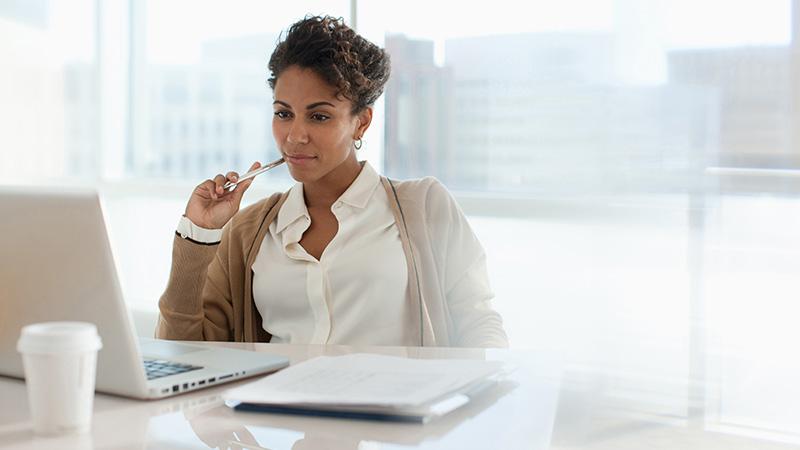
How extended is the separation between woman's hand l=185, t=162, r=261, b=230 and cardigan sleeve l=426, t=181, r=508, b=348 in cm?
40

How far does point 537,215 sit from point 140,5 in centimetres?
213

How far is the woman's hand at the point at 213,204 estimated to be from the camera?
5.81ft

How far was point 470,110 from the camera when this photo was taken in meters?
3.35

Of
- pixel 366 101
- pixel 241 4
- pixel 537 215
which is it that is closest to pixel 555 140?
pixel 537 215

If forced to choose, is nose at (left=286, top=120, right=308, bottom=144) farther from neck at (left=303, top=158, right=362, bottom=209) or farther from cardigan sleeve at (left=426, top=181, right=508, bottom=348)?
cardigan sleeve at (left=426, top=181, right=508, bottom=348)

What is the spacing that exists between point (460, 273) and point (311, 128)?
17.8 inches

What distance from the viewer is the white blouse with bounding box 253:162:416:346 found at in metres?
1.81

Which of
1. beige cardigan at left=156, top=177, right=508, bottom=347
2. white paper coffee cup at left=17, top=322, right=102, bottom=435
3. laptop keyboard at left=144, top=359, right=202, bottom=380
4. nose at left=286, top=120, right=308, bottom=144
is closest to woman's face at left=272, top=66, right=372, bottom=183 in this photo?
nose at left=286, top=120, right=308, bottom=144

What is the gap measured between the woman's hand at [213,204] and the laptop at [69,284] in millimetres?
675

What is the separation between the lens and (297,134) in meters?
1.95

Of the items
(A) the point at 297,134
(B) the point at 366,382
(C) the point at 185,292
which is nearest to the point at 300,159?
(A) the point at 297,134

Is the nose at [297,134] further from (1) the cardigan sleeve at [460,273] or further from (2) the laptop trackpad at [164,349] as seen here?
(2) the laptop trackpad at [164,349]

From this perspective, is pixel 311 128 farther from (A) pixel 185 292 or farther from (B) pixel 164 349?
(B) pixel 164 349

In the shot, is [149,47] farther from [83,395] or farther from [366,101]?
[83,395]
